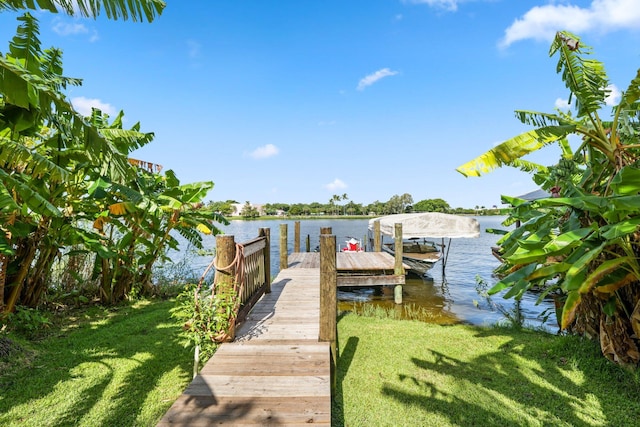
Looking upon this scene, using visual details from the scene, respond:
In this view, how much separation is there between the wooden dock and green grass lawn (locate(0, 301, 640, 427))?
796 mm

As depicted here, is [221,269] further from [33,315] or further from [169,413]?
[33,315]

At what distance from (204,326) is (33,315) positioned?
12.4 ft

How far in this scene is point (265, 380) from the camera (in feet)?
10.5

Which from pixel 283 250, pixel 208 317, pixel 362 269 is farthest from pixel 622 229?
pixel 283 250

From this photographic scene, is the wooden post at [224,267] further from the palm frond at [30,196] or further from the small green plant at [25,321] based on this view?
the small green plant at [25,321]

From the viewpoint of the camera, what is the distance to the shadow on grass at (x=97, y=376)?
3549 millimetres

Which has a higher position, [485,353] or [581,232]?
[581,232]

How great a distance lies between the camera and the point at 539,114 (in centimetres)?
401

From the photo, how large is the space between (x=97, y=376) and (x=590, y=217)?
685cm

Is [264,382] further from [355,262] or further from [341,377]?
[355,262]

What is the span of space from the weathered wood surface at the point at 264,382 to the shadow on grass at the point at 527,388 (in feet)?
4.62

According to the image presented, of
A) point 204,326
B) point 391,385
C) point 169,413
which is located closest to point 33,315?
point 204,326

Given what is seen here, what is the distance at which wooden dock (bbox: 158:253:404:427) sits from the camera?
2.62 m

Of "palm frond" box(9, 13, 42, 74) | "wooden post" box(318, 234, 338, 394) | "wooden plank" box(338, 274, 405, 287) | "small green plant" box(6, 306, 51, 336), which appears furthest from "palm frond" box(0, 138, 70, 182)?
"wooden plank" box(338, 274, 405, 287)
